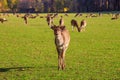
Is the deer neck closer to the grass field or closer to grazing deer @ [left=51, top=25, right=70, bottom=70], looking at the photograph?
grazing deer @ [left=51, top=25, right=70, bottom=70]

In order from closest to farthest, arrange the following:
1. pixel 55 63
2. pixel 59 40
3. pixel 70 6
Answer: pixel 59 40 < pixel 55 63 < pixel 70 6

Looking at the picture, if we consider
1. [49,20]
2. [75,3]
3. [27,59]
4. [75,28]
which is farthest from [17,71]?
[75,3]

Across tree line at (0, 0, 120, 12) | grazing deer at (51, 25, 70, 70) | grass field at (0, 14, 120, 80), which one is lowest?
tree line at (0, 0, 120, 12)

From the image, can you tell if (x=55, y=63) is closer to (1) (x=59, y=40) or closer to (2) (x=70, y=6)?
(1) (x=59, y=40)

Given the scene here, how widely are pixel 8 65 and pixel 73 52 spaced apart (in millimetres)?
4801

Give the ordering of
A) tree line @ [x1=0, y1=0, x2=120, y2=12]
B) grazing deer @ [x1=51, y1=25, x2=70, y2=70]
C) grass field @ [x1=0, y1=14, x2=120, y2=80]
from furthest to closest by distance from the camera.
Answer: tree line @ [x1=0, y1=0, x2=120, y2=12], grazing deer @ [x1=51, y1=25, x2=70, y2=70], grass field @ [x1=0, y1=14, x2=120, y2=80]

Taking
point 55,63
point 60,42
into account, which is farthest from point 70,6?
point 60,42

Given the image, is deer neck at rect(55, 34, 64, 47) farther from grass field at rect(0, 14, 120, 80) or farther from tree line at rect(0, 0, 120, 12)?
tree line at rect(0, 0, 120, 12)

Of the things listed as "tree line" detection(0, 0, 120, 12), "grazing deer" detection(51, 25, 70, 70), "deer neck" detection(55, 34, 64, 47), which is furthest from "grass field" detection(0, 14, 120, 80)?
"tree line" detection(0, 0, 120, 12)

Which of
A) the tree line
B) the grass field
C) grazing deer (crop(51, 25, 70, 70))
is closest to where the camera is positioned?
the grass field

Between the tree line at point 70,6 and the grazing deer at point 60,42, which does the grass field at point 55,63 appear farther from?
the tree line at point 70,6

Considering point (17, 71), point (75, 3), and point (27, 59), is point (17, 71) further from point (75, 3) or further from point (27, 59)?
point (75, 3)

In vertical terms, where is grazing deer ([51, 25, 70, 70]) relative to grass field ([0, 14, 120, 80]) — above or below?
above

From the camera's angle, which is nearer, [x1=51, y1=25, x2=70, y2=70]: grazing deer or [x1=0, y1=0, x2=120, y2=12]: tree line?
[x1=51, y1=25, x2=70, y2=70]: grazing deer
